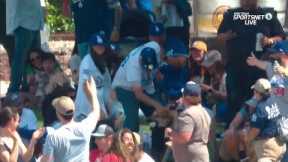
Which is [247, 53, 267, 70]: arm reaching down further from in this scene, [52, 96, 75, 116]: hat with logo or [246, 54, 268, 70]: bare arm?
[52, 96, 75, 116]: hat with logo

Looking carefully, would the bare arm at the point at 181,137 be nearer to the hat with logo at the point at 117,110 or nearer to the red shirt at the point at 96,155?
the red shirt at the point at 96,155

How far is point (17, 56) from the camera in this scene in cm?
1783

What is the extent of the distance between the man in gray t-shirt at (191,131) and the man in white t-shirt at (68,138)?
89 cm

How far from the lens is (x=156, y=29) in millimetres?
16844

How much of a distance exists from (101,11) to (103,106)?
2.45 metres

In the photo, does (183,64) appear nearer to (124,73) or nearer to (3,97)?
(124,73)

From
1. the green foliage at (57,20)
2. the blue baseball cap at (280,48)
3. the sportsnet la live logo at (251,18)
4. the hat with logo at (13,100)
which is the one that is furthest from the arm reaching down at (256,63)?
the green foliage at (57,20)

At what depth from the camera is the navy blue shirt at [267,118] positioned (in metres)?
15.0

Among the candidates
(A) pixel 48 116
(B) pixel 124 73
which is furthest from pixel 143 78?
(A) pixel 48 116

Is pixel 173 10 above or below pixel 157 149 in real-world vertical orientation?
above

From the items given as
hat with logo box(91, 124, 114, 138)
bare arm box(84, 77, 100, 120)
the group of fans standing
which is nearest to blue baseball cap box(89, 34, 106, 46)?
the group of fans standing

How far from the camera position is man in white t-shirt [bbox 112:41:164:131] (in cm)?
1597

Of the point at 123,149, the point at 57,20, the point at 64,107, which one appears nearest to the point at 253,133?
the point at 123,149

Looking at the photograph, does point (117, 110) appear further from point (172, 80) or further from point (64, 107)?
point (64, 107)
